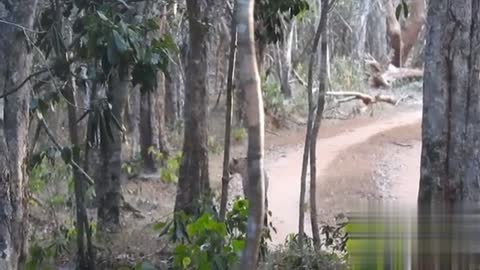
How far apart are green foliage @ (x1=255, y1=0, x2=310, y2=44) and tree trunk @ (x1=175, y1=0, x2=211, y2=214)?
69 cm

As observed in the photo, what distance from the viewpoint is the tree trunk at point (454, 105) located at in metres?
5.46

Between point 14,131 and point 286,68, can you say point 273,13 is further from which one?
point 286,68

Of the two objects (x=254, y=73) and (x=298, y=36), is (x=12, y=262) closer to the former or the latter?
(x=254, y=73)

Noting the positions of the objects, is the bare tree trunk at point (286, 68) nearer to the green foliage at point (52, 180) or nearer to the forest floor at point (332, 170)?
the forest floor at point (332, 170)

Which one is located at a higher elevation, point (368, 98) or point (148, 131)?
point (368, 98)

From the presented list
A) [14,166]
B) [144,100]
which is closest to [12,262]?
[14,166]

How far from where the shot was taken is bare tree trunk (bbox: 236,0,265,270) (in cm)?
315

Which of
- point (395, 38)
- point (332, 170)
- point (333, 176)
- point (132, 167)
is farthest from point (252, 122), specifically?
point (395, 38)

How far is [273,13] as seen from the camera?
8.76 m

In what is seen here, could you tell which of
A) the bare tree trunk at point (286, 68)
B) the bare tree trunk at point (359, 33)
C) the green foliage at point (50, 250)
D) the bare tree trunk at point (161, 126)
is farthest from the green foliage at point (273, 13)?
the bare tree trunk at point (359, 33)

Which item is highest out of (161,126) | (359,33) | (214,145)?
(359,33)

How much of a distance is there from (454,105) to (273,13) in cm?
363

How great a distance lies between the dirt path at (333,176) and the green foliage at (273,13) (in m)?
4.89

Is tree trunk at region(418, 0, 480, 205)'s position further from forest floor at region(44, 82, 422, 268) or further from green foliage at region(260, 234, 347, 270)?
forest floor at region(44, 82, 422, 268)
